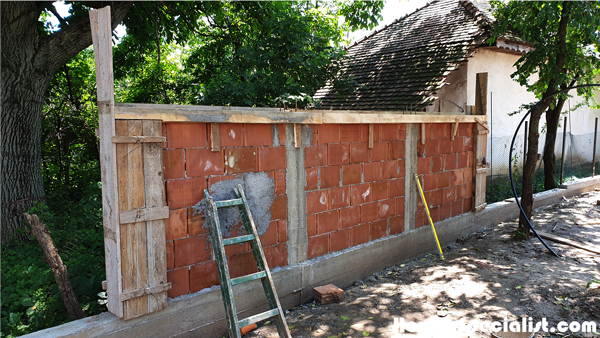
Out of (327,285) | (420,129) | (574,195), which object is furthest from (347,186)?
(574,195)

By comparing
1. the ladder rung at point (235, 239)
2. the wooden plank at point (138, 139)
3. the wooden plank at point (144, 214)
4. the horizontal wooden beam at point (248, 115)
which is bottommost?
the ladder rung at point (235, 239)

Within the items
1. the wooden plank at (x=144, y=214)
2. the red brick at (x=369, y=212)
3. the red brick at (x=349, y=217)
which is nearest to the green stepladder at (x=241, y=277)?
the wooden plank at (x=144, y=214)

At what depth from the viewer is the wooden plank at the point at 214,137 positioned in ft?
13.0

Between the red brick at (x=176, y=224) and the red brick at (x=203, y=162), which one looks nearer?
the red brick at (x=176, y=224)

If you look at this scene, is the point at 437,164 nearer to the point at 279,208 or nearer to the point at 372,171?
the point at 372,171

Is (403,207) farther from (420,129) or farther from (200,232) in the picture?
(200,232)

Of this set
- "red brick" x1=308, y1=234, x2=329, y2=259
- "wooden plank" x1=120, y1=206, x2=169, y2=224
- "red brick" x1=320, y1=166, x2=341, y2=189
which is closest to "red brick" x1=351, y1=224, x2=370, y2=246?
"red brick" x1=308, y1=234, x2=329, y2=259

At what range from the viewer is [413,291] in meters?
5.11

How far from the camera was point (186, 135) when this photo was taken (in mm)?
3795

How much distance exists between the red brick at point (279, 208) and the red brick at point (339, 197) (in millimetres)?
766

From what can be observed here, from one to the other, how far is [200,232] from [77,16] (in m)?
5.38

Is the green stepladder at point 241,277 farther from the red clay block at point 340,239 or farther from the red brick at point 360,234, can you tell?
the red brick at point 360,234

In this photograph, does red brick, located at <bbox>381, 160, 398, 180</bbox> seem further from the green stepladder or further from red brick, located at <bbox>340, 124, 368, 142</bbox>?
the green stepladder

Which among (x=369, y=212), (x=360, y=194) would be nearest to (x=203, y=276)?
(x=360, y=194)
